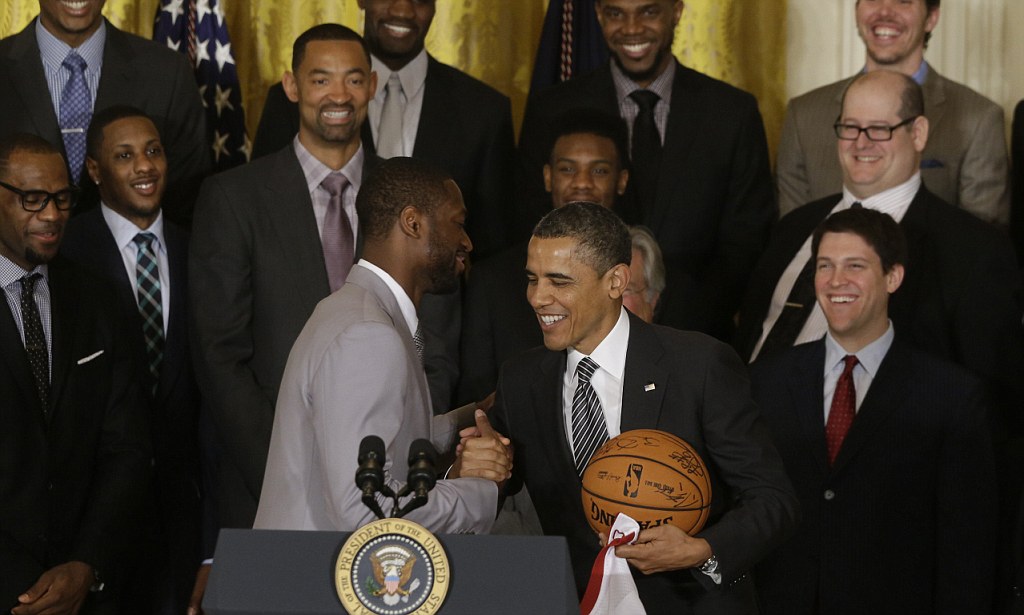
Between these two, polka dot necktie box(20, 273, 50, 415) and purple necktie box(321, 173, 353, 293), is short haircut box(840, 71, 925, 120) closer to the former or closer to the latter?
purple necktie box(321, 173, 353, 293)

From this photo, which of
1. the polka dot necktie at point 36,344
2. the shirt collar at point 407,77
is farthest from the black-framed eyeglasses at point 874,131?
the polka dot necktie at point 36,344

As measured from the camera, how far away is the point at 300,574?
3.22m

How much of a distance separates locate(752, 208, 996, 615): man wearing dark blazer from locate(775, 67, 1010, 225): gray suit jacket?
1.18 metres

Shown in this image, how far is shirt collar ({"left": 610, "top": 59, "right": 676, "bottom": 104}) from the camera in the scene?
6469 millimetres

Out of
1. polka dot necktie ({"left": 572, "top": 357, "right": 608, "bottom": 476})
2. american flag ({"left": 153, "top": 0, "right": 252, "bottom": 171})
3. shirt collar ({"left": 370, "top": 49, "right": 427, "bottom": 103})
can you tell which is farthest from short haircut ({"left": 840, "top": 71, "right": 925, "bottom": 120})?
american flag ({"left": 153, "top": 0, "right": 252, "bottom": 171})

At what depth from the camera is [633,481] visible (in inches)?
147

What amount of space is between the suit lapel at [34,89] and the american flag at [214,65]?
108 cm

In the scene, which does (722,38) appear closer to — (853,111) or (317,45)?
(853,111)

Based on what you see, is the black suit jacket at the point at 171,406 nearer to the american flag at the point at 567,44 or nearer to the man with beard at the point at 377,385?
the man with beard at the point at 377,385

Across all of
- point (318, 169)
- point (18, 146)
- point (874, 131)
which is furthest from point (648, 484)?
point (18, 146)

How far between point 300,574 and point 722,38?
5165 millimetres

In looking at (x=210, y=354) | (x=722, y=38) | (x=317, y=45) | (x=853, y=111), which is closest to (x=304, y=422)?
Result: (x=210, y=354)

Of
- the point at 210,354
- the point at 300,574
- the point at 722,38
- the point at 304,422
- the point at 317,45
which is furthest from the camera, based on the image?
the point at 722,38

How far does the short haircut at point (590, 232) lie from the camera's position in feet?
13.7
